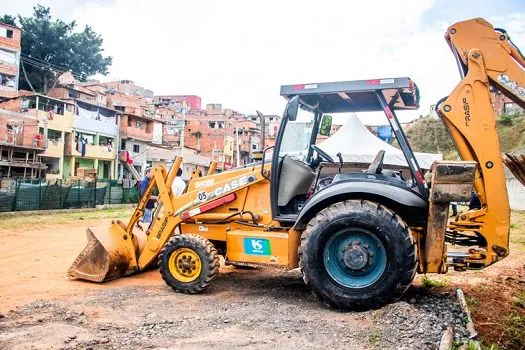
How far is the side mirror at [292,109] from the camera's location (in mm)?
5828

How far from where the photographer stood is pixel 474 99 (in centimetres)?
535

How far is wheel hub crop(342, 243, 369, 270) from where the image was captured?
202 inches

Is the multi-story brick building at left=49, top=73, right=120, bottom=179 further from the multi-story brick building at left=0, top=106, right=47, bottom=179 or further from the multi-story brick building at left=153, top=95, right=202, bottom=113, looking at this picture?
the multi-story brick building at left=153, top=95, right=202, bottom=113

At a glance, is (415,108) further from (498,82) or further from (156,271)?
(156,271)

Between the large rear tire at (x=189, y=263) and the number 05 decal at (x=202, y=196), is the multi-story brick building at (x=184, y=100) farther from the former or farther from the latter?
the large rear tire at (x=189, y=263)

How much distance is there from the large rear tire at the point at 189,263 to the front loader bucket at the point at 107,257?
1.04m

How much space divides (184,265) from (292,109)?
7.82 feet

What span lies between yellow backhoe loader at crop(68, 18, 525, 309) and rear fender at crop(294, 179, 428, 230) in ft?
0.04

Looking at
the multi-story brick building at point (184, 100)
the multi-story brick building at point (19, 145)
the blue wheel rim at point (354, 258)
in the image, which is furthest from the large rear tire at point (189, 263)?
the multi-story brick building at point (184, 100)

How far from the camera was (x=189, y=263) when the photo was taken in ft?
20.4

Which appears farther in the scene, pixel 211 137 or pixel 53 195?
pixel 211 137

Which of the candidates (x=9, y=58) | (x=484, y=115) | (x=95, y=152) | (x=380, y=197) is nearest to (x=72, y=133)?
(x=95, y=152)

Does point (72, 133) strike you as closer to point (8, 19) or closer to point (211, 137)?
point (8, 19)

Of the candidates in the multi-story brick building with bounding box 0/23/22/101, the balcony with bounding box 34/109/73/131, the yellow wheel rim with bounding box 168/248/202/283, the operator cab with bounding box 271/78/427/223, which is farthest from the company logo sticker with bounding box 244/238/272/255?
the multi-story brick building with bounding box 0/23/22/101
